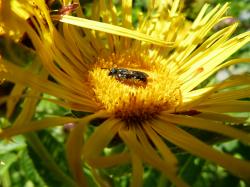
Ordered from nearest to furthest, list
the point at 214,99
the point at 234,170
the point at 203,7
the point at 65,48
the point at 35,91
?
1. the point at 234,170
2. the point at 35,91
3. the point at 214,99
4. the point at 65,48
5. the point at 203,7

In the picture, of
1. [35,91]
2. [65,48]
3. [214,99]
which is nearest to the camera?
[35,91]

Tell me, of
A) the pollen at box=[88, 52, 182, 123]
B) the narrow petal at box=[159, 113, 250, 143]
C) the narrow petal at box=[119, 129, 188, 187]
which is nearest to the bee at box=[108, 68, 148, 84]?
the pollen at box=[88, 52, 182, 123]

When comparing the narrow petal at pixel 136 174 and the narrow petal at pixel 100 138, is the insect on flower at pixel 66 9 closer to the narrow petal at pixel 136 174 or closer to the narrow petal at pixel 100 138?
the narrow petal at pixel 100 138

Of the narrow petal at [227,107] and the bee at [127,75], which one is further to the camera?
the bee at [127,75]

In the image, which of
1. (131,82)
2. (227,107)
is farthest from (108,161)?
(131,82)

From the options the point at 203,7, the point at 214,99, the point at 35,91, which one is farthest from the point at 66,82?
the point at 203,7

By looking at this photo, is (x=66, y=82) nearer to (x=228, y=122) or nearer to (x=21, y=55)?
(x=21, y=55)

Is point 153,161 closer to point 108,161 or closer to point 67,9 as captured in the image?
point 108,161

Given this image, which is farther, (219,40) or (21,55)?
(219,40)

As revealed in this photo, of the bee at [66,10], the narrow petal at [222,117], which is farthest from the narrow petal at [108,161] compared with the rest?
the bee at [66,10]
